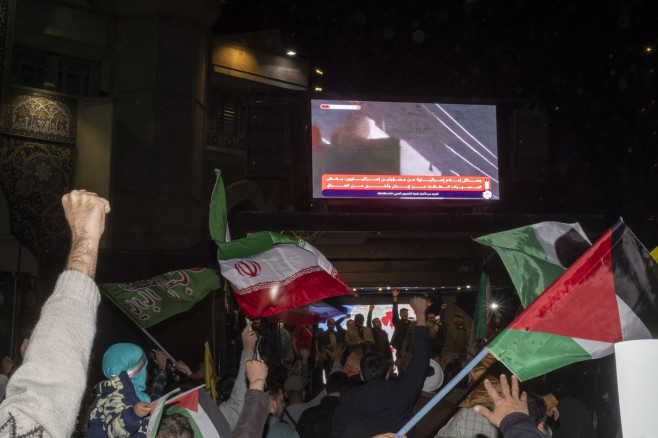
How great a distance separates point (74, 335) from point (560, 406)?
20.5ft

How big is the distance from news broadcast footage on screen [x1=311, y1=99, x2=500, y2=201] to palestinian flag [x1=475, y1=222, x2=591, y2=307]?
10.1 metres

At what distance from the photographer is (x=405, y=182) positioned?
53.0 feet

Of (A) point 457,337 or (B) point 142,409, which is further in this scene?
(A) point 457,337

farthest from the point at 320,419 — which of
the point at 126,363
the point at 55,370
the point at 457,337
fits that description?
the point at 457,337

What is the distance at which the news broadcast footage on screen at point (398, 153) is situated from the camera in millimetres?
16031

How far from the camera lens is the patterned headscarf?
16.3 ft

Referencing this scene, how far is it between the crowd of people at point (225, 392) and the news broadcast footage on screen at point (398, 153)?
5.86 metres

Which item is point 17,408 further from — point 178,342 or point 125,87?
point 125,87

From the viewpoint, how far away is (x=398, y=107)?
16.5m

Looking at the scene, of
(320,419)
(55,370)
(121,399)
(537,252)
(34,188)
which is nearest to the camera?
(55,370)

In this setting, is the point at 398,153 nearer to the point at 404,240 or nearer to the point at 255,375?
the point at 404,240

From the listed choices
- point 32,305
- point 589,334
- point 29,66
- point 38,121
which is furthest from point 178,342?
point 589,334

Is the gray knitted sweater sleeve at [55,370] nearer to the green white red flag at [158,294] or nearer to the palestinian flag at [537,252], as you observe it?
the palestinian flag at [537,252]

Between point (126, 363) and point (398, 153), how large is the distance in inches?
468
